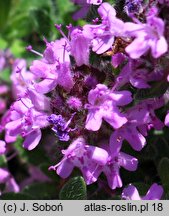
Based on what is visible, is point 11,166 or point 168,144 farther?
point 11,166

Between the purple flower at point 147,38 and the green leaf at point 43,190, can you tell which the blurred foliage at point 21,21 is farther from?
the purple flower at point 147,38

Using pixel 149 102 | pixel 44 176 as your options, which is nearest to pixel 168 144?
pixel 149 102

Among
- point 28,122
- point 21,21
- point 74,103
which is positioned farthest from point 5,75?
point 74,103

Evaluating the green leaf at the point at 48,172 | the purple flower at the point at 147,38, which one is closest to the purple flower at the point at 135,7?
the purple flower at the point at 147,38

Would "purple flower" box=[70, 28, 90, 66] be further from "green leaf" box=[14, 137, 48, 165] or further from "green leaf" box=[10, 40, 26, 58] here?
"green leaf" box=[10, 40, 26, 58]

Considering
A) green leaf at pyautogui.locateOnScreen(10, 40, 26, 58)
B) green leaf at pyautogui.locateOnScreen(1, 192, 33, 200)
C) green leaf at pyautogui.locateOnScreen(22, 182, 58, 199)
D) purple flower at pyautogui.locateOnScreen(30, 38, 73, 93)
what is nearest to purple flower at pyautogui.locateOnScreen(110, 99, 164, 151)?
purple flower at pyautogui.locateOnScreen(30, 38, 73, 93)

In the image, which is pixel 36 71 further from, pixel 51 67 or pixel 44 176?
pixel 44 176
